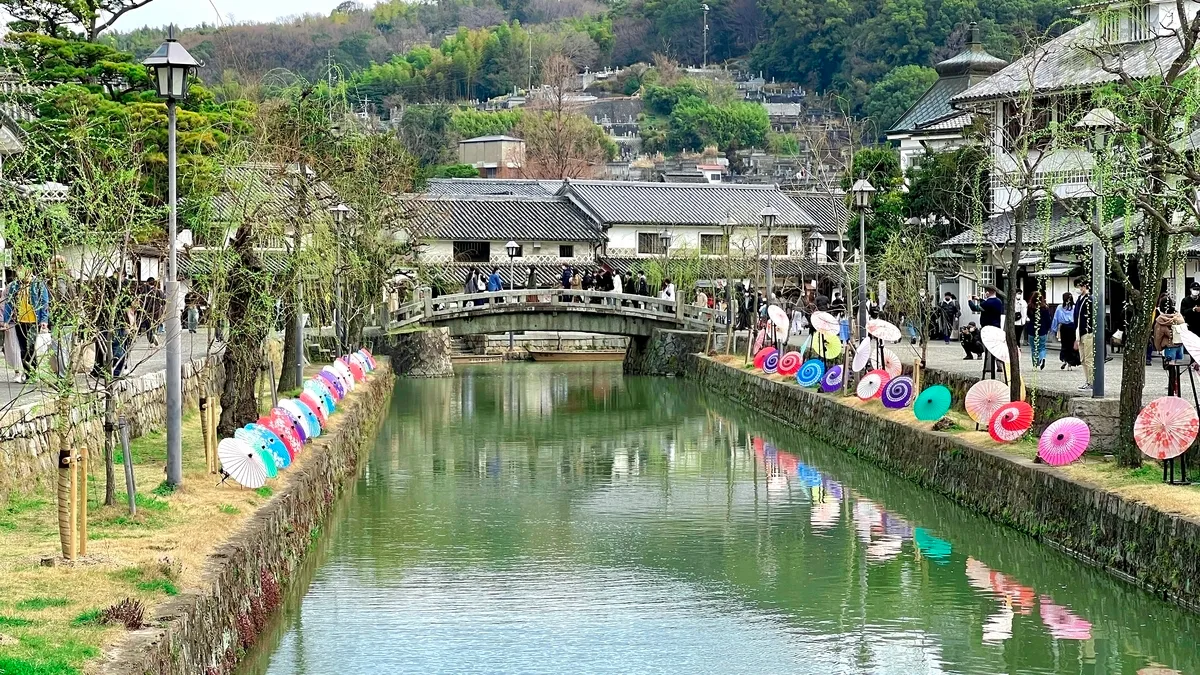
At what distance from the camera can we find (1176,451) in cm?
1434

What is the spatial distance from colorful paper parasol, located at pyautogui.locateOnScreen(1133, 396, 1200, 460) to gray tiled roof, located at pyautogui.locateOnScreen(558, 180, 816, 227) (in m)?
46.9

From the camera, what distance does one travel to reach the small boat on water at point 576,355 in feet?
171

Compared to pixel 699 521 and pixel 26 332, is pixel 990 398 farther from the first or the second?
pixel 26 332

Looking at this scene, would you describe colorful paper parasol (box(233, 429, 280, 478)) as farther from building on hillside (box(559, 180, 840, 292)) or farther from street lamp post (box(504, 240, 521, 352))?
building on hillside (box(559, 180, 840, 292))

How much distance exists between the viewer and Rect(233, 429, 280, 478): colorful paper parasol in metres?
15.2

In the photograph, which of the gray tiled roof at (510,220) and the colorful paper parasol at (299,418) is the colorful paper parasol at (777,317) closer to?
the colorful paper parasol at (299,418)

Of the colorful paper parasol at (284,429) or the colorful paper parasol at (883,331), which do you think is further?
the colorful paper parasol at (883,331)

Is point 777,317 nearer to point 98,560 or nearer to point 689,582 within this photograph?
point 689,582

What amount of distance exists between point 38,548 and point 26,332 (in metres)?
9.07

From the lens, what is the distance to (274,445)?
16.4m

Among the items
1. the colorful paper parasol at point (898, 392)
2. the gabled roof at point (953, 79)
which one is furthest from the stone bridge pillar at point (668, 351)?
the colorful paper parasol at point (898, 392)

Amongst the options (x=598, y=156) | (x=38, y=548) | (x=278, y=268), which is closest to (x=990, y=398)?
(x=278, y=268)

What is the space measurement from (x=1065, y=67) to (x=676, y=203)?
38.6 metres

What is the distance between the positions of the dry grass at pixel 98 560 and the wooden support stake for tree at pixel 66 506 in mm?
126
